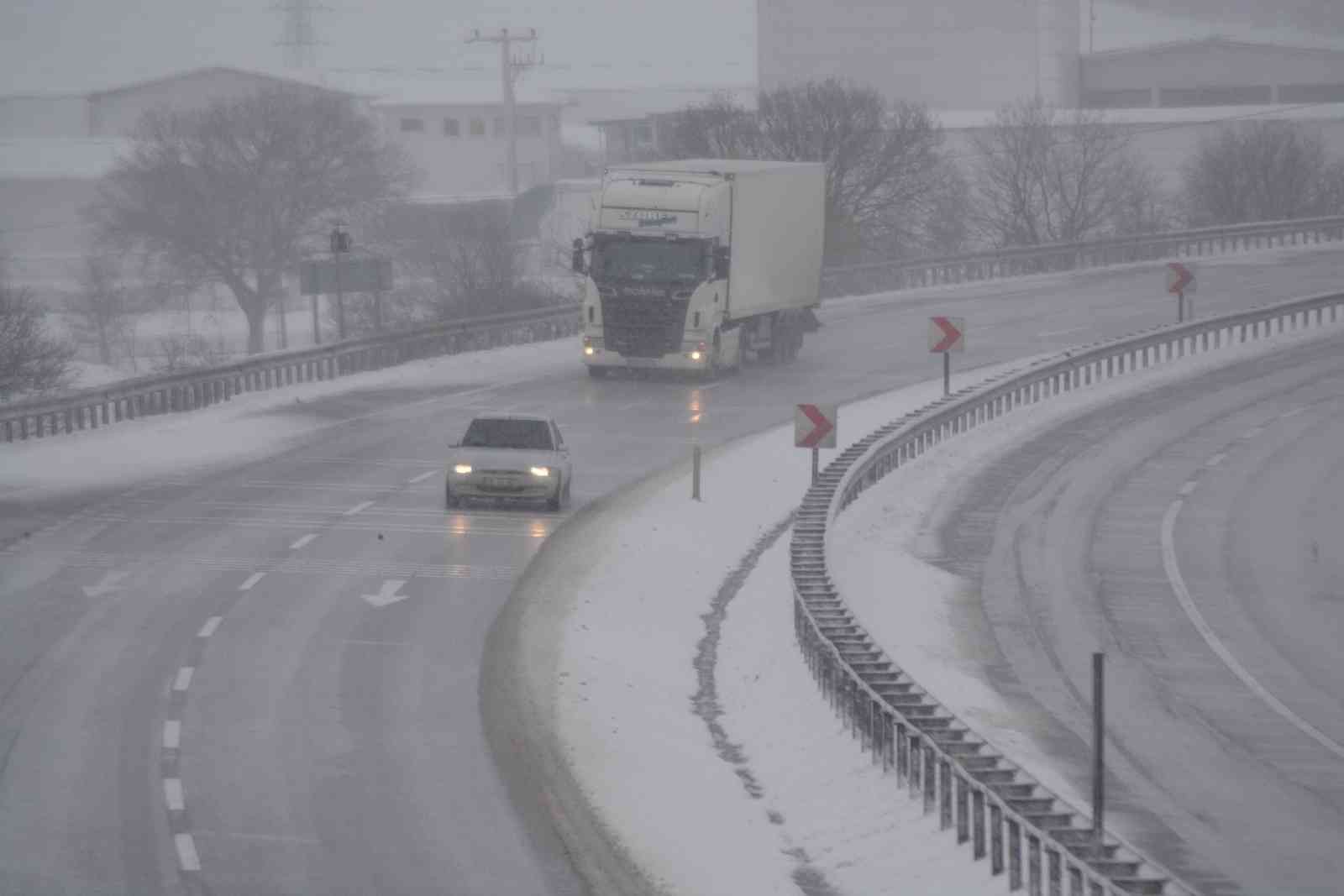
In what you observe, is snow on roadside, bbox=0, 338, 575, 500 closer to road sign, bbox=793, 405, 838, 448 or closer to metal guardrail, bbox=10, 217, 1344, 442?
metal guardrail, bbox=10, 217, 1344, 442

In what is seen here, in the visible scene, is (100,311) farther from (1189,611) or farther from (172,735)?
(172,735)

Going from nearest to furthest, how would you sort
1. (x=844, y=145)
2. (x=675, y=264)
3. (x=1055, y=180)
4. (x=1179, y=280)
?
1. (x=675, y=264)
2. (x=1179, y=280)
3. (x=844, y=145)
4. (x=1055, y=180)

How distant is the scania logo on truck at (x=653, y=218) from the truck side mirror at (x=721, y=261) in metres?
1.13

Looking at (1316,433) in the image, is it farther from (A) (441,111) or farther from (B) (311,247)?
(A) (441,111)

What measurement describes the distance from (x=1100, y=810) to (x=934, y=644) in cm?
1040

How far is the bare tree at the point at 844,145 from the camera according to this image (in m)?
78.8

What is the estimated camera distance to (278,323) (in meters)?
101

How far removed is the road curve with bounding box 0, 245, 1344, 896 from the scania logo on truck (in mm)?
4261

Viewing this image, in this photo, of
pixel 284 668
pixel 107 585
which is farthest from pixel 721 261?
pixel 284 668

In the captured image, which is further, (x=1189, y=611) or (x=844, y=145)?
(x=844, y=145)

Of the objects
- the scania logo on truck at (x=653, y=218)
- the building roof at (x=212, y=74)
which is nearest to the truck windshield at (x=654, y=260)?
the scania logo on truck at (x=653, y=218)

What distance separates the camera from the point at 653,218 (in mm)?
45844

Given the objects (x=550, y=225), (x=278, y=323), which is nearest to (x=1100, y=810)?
(x=278, y=323)

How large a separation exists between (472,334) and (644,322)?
10865 mm
